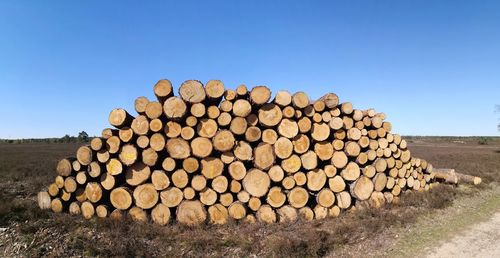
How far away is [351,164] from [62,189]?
5.57m

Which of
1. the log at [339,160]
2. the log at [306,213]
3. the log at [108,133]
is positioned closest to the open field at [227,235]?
the log at [306,213]

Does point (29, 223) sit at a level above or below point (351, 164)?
below

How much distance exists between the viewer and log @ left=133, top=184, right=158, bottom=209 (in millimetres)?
5980

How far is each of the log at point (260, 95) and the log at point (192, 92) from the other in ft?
2.89

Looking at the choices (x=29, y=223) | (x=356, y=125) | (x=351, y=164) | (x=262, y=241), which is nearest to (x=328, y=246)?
(x=262, y=241)

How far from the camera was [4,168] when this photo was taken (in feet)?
41.6

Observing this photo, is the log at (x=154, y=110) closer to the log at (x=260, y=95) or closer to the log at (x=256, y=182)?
the log at (x=260, y=95)

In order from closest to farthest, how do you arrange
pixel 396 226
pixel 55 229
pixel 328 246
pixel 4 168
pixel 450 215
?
pixel 328 246 < pixel 55 229 < pixel 396 226 < pixel 450 215 < pixel 4 168

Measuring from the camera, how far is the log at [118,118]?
5.95m

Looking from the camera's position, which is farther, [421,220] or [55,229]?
[421,220]

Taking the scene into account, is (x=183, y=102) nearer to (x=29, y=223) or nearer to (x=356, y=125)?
(x=29, y=223)

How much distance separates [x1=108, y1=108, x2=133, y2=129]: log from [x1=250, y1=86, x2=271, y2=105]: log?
2.26 metres

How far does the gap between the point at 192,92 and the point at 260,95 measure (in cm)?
121

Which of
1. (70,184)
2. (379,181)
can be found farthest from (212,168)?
(379,181)
